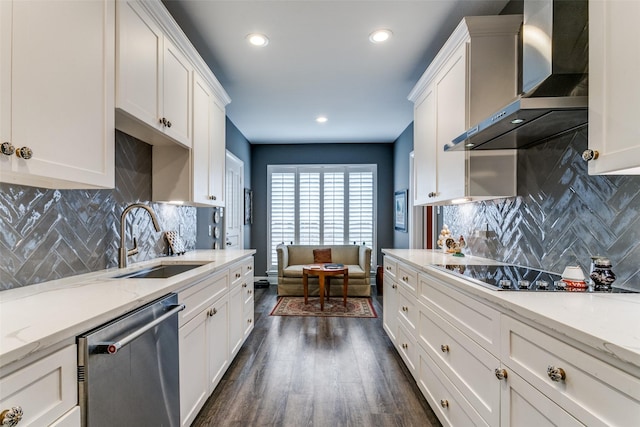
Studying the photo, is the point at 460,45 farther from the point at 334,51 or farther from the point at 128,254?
the point at 128,254

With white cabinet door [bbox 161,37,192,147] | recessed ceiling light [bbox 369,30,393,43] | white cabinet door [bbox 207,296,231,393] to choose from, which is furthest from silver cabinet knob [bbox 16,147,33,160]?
recessed ceiling light [bbox 369,30,393,43]

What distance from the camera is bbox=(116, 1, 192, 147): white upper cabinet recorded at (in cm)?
155

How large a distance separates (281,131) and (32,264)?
4114 millimetres

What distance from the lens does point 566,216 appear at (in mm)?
1664

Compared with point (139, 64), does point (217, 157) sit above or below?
below

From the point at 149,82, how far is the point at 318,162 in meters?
4.27

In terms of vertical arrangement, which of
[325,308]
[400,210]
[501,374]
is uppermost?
[400,210]

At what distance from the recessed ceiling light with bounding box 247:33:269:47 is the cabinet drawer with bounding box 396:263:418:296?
215 cm

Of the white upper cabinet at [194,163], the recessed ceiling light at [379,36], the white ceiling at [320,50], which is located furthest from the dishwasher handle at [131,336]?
the recessed ceiling light at [379,36]

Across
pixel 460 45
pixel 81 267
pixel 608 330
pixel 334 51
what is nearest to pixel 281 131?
pixel 334 51

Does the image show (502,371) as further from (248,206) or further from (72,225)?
(248,206)

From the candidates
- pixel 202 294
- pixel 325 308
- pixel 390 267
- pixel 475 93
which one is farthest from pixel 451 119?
pixel 325 308

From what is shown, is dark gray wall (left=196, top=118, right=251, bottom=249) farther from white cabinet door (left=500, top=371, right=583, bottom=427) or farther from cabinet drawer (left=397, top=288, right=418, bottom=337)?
white cabinet door (left=500, top=371, right=583, bottom=427)

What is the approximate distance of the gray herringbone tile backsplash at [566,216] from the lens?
1.33 metres
